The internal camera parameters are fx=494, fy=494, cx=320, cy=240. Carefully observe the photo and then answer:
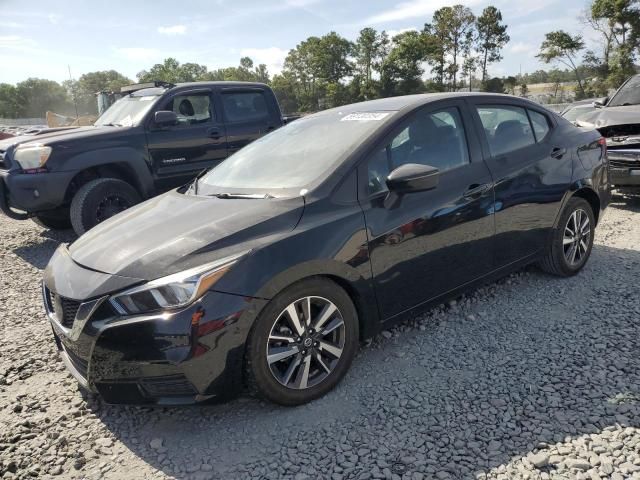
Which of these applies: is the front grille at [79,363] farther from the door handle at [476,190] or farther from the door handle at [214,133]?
the door handle at [214,133]

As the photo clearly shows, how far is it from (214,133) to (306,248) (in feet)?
15.7

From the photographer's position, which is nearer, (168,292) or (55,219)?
(168,292)

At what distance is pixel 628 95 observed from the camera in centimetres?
769

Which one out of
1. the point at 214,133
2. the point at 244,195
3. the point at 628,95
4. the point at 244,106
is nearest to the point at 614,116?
the point at 628,95

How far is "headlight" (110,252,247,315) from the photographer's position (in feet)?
7.63

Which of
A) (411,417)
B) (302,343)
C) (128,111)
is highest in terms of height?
(128,111)

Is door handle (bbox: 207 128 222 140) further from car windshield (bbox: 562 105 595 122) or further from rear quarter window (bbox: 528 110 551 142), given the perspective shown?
car windshield (bbox: 562 105 595 122)

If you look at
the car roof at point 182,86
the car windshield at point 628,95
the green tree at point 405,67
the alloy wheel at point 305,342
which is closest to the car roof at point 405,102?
the alloy wheel at point 305,342

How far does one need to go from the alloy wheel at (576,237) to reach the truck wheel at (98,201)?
15.7 feet

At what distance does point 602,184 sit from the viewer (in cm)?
448

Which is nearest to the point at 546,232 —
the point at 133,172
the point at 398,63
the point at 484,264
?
the point at 484,264

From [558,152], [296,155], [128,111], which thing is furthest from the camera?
[128,111]

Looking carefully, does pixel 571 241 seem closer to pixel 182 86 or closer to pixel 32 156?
pixel 182 86

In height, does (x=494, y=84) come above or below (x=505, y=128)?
above
